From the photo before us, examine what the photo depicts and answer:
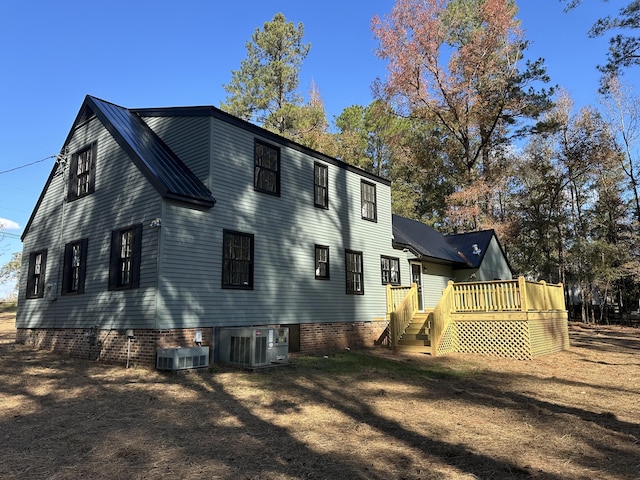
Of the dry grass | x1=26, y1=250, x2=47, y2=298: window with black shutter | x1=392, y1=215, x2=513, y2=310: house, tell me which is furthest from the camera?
x1=392, y1=215, x2=513, y2=310: house

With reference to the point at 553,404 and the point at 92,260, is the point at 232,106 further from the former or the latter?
the point at 553,404

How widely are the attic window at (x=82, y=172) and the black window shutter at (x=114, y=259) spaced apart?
2.37 meters

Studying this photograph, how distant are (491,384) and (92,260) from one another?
36.7 ft

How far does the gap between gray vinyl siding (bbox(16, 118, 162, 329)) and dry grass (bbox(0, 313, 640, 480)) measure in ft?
5.33

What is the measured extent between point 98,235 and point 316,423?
944 centimetres

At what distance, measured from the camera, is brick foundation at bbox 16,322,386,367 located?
413 inches

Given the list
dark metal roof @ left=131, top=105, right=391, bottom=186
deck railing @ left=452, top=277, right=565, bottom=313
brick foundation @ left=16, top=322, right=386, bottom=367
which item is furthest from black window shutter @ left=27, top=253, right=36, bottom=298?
deck railing @ left=452, top=277, right=565, bottom=313

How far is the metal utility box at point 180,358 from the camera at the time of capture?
9.83 meters

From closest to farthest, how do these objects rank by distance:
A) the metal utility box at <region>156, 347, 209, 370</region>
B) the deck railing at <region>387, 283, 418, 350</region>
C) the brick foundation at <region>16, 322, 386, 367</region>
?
the metal utility box at <region>156, 347, 209, 370</region> < the brick foundation at <region>16, 322, 386, 367</region> < the deck railing at <region>387, 283, 418, 350</region>

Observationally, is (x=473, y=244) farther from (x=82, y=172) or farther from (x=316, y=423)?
(x=316, y=423)

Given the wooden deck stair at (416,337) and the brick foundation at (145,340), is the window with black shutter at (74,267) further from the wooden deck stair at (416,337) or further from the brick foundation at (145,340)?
the wooden deck stair at (416,337)

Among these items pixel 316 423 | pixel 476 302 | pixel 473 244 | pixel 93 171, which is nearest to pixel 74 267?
pixel 93 171

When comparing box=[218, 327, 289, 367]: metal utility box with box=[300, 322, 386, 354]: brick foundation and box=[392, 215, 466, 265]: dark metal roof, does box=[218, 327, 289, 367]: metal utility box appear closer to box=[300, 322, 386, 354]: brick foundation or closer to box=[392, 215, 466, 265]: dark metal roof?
box=[300, 322, 386, 354]: brick foundation

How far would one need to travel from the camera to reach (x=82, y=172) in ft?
46.6
